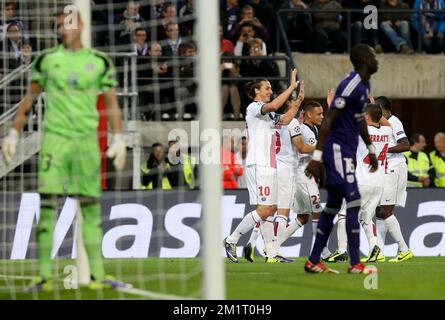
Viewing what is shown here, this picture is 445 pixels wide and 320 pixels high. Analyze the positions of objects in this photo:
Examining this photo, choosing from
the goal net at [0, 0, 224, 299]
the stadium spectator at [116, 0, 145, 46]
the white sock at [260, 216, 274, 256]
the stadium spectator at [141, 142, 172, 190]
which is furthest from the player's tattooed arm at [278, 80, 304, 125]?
the stadium spectator at [141, 142, 172, 190]

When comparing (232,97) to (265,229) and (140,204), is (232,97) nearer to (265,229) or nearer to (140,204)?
(140,204)

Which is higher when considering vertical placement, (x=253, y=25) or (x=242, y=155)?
(x=253, y=25)

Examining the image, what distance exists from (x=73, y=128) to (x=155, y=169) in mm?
8273

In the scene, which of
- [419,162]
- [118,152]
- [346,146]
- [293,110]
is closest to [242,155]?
[419,162]

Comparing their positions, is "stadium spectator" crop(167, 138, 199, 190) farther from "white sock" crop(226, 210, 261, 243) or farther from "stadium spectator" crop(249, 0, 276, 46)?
"stadium spectator" crop(249, 0, 276, 46)

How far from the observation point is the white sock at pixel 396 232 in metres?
17.7

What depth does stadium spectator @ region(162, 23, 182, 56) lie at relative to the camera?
64.6 ft

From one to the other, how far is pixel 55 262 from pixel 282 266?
3.63 metres

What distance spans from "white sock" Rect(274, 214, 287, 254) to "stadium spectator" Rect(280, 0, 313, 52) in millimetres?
7651

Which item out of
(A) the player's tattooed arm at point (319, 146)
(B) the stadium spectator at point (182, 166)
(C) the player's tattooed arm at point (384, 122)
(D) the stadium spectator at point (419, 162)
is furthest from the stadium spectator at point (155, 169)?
(A) the player's tattooed arm at point (319, 146)

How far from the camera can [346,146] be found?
43.5 ft

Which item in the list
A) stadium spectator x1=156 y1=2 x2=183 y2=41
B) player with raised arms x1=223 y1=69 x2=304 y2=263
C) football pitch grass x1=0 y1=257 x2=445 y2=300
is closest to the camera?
football pitch grass x1=0 y1=257 x2=445 y2=300

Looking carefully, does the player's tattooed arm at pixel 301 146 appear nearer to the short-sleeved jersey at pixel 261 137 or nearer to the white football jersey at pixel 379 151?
the short-sleeved jersey at pixel 261 137

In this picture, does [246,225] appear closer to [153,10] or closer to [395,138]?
[395,138]
